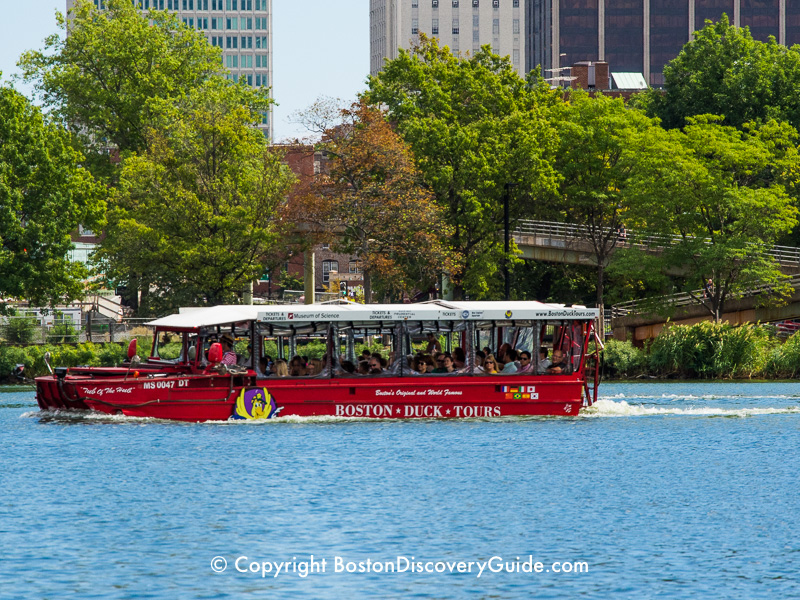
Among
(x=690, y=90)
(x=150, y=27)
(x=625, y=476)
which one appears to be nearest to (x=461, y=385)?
(x=625, y=476)

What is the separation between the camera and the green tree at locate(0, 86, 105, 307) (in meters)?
54.2

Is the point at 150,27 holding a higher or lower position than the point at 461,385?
higher

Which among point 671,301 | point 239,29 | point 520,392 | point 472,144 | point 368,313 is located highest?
point 239,29

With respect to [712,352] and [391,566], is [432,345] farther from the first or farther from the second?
[712,352]

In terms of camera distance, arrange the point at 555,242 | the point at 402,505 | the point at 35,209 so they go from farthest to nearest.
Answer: the point at 555,242, the point at 35,209, the point at 402,505

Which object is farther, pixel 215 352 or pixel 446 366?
pixel 446 366

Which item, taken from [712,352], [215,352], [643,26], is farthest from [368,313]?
[643,26]

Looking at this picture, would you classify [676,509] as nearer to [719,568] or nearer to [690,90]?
[719,568]

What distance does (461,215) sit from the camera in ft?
199

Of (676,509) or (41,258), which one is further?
(41,258)

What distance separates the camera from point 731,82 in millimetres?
70250

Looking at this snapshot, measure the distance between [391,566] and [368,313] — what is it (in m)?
13.6

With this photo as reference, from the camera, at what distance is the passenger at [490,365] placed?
101 feet

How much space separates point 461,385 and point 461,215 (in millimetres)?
30617
